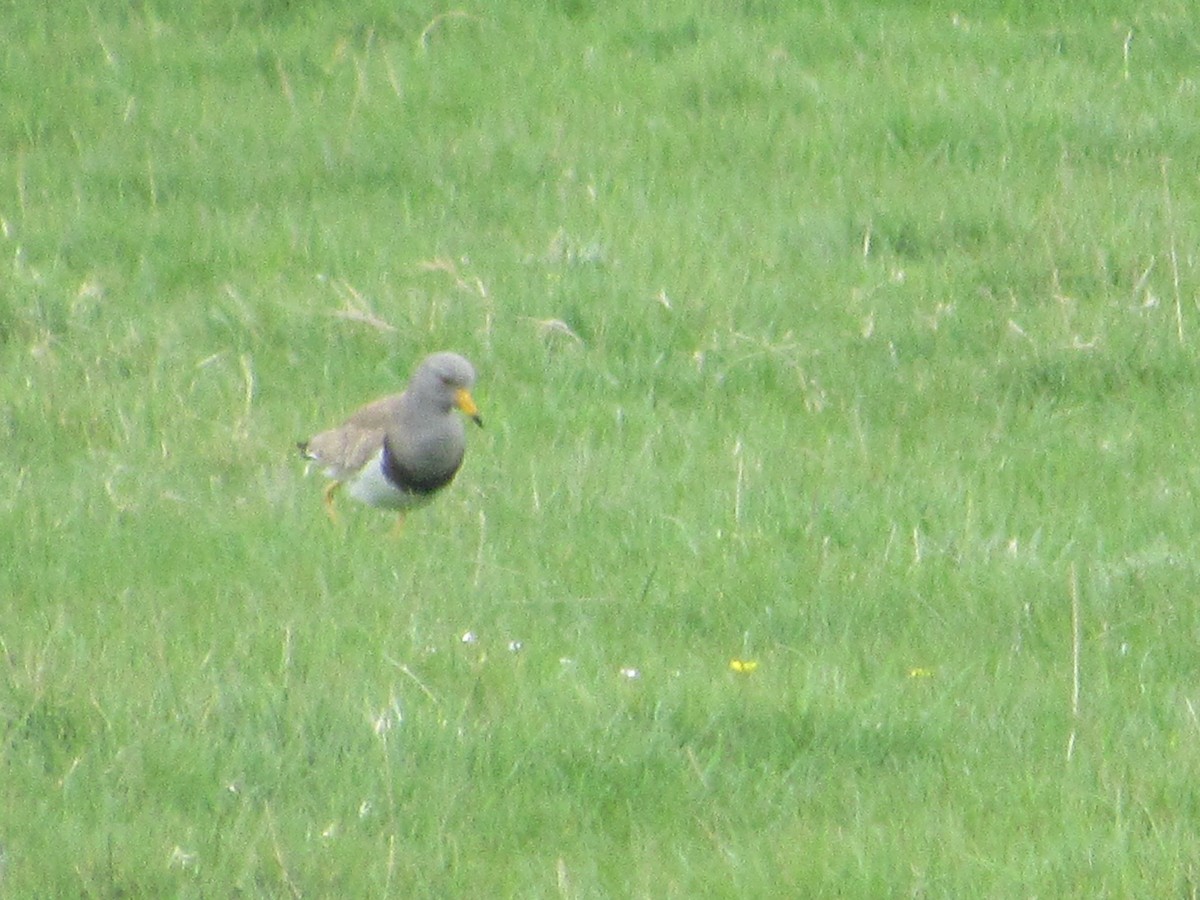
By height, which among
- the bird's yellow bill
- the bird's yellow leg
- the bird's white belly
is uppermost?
the bird's yellow bill

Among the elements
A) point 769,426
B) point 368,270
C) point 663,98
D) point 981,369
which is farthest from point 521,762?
point 663,98

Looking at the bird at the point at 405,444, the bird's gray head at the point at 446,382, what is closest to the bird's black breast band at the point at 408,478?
the bird at the point at 405,444

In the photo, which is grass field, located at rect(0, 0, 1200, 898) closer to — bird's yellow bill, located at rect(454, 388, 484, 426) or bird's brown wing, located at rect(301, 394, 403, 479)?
bird's brown wing, located at rect(301, 394, 403, 479)

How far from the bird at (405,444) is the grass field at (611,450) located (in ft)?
0.42

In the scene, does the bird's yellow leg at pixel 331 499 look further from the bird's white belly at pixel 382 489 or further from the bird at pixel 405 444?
the bird's white belly at pixel 382 489

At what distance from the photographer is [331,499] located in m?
7.25

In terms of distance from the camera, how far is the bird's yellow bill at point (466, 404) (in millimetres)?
7160

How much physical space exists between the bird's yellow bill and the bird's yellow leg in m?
0.48

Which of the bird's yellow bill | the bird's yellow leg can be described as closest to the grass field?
the bird's yellow leg

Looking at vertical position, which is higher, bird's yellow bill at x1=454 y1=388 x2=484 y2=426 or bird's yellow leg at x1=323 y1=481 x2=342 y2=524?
bird's yellow bill at x1=454 y1=388 x2=484 y2=426

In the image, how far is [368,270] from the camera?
910cm

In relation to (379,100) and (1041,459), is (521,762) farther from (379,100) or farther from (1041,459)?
(379,100)

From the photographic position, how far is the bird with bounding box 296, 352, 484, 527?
702cm

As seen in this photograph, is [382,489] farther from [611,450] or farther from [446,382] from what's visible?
[611,450]
